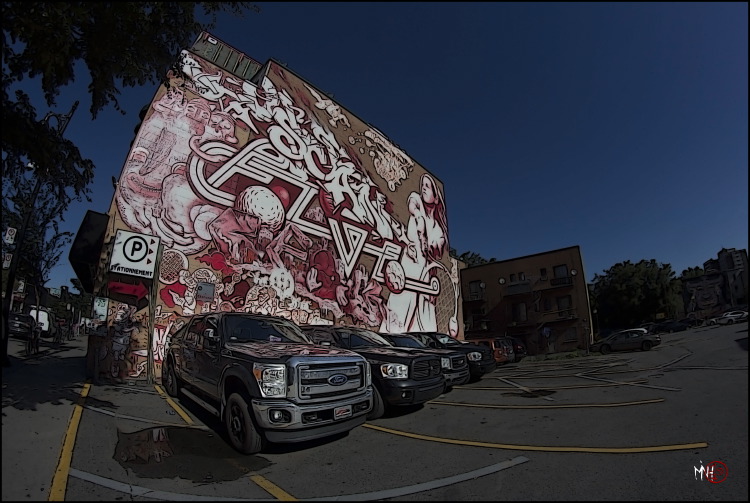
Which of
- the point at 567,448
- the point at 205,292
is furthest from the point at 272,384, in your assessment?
the point at 205,292

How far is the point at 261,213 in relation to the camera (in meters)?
14.6

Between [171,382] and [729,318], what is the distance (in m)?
8.99

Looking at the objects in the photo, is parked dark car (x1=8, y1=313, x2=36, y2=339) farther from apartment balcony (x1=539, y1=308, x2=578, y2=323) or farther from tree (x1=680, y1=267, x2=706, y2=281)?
apartment balcony (x1=539, y1=308, x2=578, y2=323)

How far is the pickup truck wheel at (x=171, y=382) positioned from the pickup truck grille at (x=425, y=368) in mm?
4836

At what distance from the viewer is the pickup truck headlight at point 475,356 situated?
11.4 m

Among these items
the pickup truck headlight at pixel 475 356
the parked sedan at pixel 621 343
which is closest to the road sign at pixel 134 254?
the pickup truck headlight at pixel 475 356

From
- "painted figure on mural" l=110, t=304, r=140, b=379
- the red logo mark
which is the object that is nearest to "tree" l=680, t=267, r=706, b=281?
the red logo mark

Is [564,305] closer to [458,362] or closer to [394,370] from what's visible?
[458,362]

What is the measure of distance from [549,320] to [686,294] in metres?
31.4

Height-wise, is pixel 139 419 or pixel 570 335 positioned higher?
pixel 570 335

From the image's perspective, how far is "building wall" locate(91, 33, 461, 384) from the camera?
11.3m

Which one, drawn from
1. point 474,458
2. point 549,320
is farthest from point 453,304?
point 474,458

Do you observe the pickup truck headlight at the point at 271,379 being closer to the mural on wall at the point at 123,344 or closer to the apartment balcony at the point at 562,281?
the mural on wall at the point at 123,344

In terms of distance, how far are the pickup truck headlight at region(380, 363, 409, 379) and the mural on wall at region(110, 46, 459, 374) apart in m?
7.60
